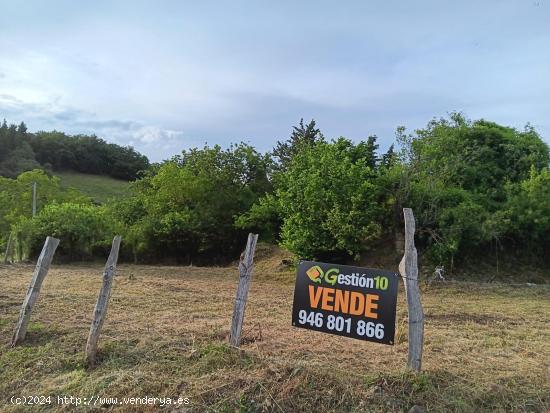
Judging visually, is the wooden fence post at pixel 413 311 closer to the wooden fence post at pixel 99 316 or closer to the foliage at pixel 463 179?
the wooden fence post at pixel 99 316

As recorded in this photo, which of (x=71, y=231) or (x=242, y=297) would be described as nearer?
(x=242, y=297)

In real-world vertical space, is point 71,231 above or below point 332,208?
below

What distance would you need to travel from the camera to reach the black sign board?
4.40m

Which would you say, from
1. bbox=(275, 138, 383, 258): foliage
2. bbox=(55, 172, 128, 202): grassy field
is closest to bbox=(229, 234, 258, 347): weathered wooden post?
bbox=(275, 138, 383, 258): foliage

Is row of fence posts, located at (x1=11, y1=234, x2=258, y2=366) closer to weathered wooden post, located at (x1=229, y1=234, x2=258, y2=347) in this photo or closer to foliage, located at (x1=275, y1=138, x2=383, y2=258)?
weathered wooden post, located at (x1=229, y1=234, x2=258, y2=347)

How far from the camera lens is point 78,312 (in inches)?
274

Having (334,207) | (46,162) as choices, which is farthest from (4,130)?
(334,207)

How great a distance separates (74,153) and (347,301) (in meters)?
69.6

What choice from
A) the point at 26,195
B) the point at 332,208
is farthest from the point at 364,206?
the point at 26,195

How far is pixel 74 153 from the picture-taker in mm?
67375

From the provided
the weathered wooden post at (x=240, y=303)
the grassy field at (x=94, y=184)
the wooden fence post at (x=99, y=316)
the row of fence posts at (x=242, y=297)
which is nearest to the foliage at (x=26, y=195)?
the grassy field at (x=94, y=184)

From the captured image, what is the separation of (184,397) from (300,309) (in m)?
1.35

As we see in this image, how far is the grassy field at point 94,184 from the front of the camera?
56.1 meters

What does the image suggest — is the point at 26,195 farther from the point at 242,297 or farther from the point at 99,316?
the point at 242,297
